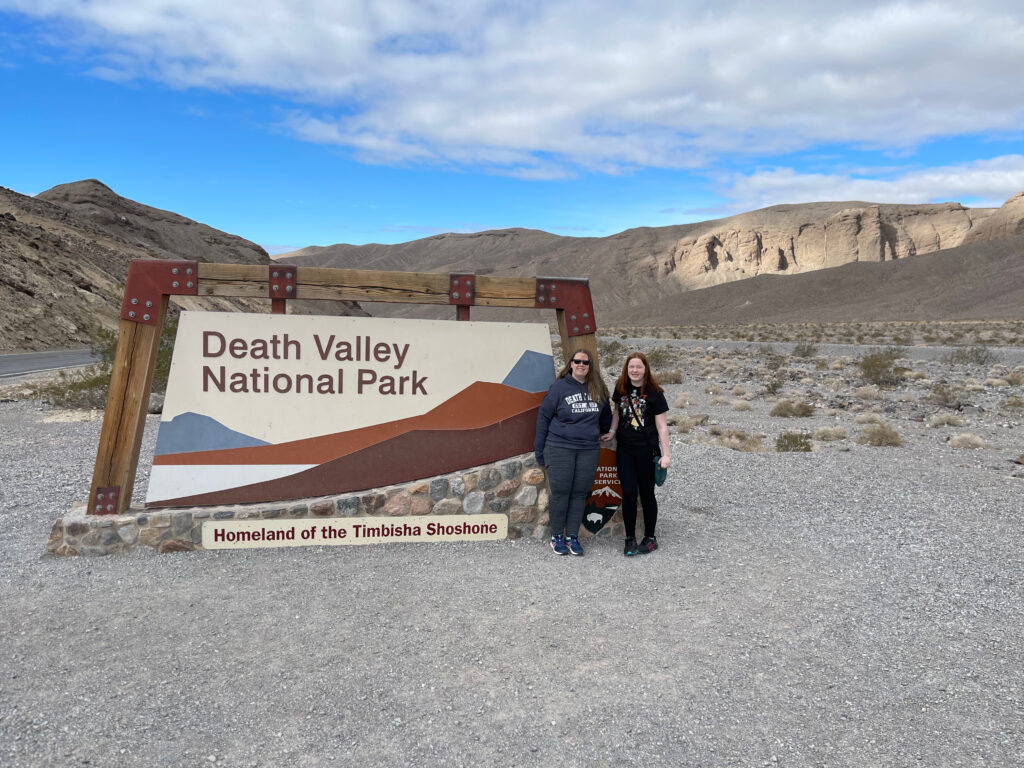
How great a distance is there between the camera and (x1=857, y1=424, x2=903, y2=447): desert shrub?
998 cm

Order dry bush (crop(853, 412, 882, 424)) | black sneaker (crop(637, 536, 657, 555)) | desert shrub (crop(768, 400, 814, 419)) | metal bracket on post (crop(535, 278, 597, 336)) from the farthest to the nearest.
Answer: desert shrub (crop(768, 400, 814, 419)) → dry bush (crop(853, 412, 882, 424)) → metal bracket on post (crop(535, 278, 597, 336)) → black sneaker (crop(637, 536, 657, 555))

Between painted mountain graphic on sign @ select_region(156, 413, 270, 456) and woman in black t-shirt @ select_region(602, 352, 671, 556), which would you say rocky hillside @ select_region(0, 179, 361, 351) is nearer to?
painted mountain graphic on sign @ select_region(156, 413, 270, 456)

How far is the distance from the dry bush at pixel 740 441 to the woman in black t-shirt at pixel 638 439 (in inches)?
190

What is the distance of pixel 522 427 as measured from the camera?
5477 mm

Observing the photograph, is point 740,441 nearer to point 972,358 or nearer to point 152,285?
point 152,285

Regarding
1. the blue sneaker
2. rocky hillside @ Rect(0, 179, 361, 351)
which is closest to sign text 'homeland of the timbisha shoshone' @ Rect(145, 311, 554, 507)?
the blue sneaker

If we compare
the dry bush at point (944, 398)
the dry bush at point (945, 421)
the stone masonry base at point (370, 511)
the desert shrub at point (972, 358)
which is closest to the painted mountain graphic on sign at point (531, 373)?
the stone masonry base at point (370, 511)

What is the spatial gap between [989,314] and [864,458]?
68938 millimetres

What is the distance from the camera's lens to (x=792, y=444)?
32.0ft

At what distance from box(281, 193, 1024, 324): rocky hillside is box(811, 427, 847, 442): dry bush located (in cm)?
8930

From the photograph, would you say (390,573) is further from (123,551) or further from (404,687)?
(123,551)

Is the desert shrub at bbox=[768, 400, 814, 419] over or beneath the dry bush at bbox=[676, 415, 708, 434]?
over

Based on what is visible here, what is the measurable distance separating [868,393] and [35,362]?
25.1m


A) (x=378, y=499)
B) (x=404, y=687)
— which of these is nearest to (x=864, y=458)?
(x=378, y=499)
